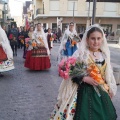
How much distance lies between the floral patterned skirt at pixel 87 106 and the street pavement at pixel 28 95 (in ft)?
5.24

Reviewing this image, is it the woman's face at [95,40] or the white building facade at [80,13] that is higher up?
the white building facade at [80,13]

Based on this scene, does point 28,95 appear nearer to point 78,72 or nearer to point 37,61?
point 78,72

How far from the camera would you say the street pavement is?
16.2ft

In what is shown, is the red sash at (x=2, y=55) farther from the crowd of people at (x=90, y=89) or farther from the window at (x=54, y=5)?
the window at (x=54, y=5)

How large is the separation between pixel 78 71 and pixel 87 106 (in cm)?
40

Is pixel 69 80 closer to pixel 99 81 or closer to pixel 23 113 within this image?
pixel 99 81

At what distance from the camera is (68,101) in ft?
10.6

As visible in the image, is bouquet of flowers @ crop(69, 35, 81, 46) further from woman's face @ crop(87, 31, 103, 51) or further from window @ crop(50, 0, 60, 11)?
window @ crop(50, 0, 60, 11)

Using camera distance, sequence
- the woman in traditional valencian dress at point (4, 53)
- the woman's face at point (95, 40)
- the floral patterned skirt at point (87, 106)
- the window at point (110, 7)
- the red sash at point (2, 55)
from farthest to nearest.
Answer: the window at point (110, 7) < the red sash at point (2, 55) < the woman in traditional valencian dress at point (4, 53) < the woman's face at point (95, 40) < the floral patterned skirt at point (87, 106)

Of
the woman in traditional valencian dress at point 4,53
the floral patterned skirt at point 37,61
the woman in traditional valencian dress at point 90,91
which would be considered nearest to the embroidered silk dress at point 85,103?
the woman in traditional valencian dress at point 90,91

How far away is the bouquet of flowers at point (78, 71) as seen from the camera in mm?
3154

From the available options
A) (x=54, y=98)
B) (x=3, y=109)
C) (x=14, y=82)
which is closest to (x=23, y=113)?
(x=3, y=109)

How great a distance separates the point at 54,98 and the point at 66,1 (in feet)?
121

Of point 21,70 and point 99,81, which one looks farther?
point 21,70
